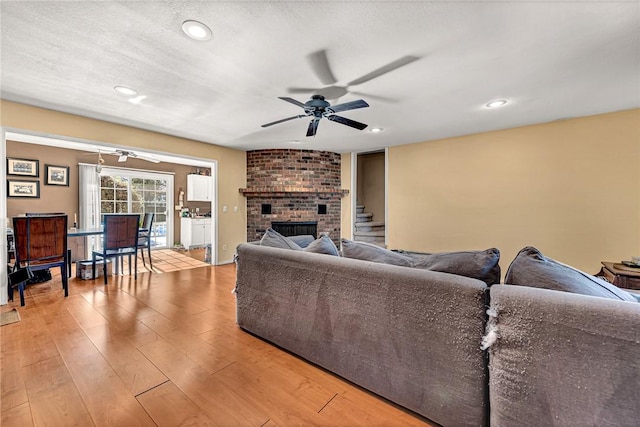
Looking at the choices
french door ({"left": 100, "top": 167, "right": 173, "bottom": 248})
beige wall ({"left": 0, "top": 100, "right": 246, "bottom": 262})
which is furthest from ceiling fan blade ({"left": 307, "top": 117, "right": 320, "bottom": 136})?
french door ({"left": 100, "top": 167, "right": 173, "bottom": 248})

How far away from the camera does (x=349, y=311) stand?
1.58 metres

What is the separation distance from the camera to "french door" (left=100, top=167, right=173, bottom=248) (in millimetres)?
5832

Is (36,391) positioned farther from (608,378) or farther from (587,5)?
(587,5)

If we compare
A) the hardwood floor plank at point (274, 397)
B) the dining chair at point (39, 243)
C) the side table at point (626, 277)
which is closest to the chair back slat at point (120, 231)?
the dining chair at point (39, 243)

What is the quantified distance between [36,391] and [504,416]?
2514 mm

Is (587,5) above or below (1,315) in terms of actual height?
above

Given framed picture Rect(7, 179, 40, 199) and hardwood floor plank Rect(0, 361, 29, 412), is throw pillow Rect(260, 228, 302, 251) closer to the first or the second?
hardwood floor plank Rect(0, 361, 29, 412)

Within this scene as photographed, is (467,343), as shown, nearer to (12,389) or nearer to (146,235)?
(12,389)

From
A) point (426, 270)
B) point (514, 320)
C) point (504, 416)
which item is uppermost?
point (426, 270)

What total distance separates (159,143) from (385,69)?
3715 mm

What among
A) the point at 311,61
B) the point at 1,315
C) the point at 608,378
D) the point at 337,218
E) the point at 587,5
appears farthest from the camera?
the point at 337,218

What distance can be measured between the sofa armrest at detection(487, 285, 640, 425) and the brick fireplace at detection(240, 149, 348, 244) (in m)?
4.54

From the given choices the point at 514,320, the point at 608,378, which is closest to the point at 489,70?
the point at 514,320

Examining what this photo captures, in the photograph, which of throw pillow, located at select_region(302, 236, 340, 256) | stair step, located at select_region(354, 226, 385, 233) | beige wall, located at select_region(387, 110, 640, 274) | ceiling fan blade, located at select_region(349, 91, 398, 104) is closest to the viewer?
throw pillow, located at select_region(302, 236, 340, 256)
